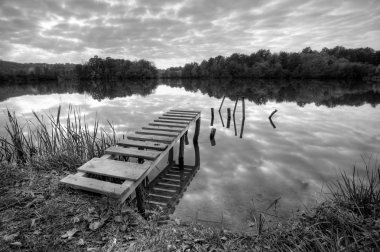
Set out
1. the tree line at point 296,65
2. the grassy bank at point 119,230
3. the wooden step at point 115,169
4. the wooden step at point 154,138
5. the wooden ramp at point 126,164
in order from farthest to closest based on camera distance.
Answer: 1. the tree line at point 296,65
2. the wooden step at point 154,138
3. the wooden step at point 115,169
4. the wooden ramp at point 126,164
5. the grassy bank at point 119,230

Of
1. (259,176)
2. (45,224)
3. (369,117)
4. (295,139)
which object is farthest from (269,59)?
(45,224)

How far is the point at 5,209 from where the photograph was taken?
12.6 feet

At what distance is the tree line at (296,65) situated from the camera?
75188mm

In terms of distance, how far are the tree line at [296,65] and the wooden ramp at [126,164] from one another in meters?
87.0

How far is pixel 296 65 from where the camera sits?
85.9 m

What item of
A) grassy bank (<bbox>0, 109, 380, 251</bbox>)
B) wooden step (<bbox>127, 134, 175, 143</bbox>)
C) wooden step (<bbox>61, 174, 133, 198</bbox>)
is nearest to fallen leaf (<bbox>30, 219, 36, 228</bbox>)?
grassy bank (<bbox>0, 109, 380, 251</bbox>)

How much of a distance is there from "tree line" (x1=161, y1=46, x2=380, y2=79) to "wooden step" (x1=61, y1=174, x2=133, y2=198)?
3598 inches

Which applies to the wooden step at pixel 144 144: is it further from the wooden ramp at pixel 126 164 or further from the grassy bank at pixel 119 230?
the grassy bank at pixel 119 230

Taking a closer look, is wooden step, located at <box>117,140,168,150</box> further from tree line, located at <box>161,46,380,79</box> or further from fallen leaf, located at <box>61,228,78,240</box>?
tree line, located at <box>161,46,380,79</box>

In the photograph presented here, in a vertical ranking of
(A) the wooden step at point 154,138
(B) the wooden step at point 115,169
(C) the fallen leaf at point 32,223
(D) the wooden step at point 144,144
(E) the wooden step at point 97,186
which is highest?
(A) the wooden step at point 154,138

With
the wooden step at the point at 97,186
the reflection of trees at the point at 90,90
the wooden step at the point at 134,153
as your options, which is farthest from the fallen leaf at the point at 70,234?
the reflection of trees at the point at 90,90

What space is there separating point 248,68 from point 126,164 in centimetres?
10065

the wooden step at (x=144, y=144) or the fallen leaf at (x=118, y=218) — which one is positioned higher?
the wooden step at (x=144, y=144)

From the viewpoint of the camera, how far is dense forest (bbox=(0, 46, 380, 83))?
77.5m
